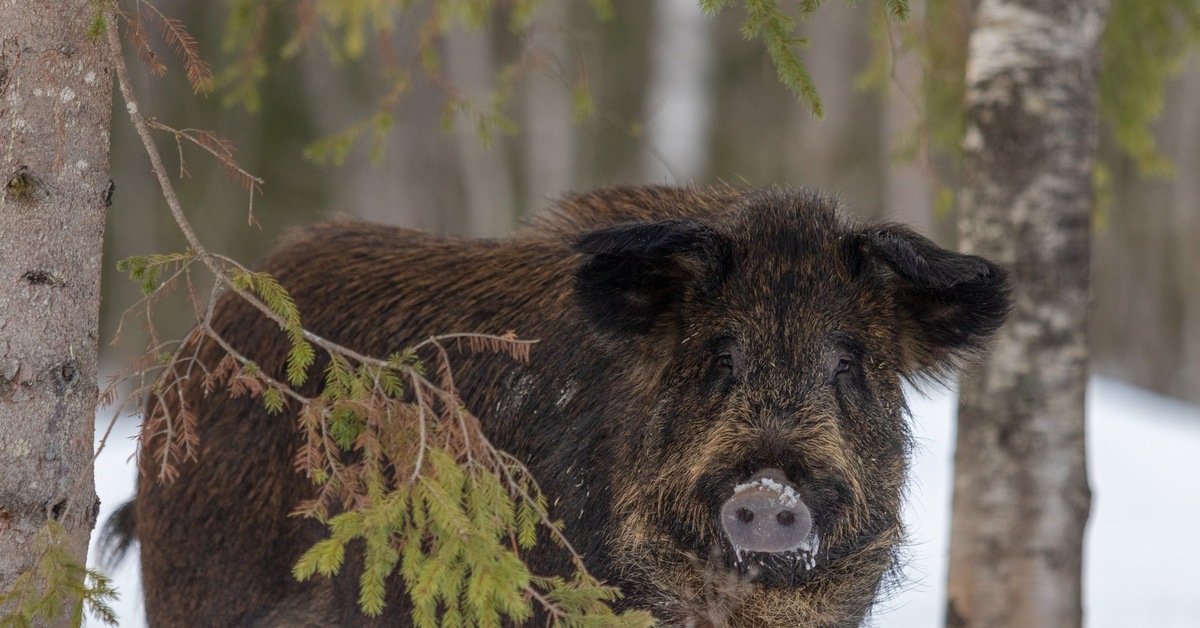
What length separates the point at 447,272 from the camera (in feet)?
14.9

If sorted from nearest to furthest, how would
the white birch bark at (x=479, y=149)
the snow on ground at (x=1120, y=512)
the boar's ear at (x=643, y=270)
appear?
1. the boar's ear at (x=643, y=270)
2. the snow on ground at (x=1120, y=512)
3. the white birch bark at (x=479, y=149)

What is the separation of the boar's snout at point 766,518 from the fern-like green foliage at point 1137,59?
4.95 meters

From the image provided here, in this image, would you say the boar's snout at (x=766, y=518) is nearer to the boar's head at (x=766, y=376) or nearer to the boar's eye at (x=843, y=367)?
the boar's head at (x=766, y=376)

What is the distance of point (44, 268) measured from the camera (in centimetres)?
308

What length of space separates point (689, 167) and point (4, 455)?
1526cm

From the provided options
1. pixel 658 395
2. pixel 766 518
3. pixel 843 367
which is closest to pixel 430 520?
pixel 766 518

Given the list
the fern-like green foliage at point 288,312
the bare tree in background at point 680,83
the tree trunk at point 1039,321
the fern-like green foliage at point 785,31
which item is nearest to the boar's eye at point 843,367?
the fern-like green foliage at point 785,31

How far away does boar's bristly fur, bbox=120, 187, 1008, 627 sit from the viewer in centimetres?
352

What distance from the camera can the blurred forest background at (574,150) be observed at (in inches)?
782

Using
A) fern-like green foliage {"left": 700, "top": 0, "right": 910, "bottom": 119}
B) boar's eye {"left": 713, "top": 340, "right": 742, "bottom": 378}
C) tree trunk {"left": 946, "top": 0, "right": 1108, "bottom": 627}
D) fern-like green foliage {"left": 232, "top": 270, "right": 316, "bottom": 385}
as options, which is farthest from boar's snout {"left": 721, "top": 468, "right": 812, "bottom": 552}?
tree trunk {"left": 946, "top": 0, "right": 1108, "bottom": 627}

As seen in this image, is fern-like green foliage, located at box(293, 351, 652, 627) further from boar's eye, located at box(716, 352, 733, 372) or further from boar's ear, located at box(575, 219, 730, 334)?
boar's eye, located at box(716, 352, 733, 372)

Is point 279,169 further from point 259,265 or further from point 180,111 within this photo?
point 259,265

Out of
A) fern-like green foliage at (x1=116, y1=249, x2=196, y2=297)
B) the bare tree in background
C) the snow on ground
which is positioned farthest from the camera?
the bare tree in background

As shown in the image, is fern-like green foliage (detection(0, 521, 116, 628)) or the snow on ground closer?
fern-like green foliage (detection(0, 521, 116, 628))
